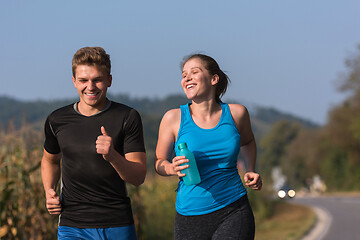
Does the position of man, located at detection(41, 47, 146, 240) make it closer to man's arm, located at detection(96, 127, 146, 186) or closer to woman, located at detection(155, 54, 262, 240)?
man's arm, located at detection(96, 127, 146, 186)

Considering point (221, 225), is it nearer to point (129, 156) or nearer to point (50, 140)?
point (129, 156)

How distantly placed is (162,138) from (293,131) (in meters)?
121

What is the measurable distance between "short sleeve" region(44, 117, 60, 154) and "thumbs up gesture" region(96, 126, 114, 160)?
0.61 meters

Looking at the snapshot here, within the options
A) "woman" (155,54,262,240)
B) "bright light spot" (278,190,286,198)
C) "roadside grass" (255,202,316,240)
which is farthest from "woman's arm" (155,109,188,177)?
"roadside grass" (255,202,316,240)

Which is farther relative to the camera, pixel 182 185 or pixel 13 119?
pixel 13 119

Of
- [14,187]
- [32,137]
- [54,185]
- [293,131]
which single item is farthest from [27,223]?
[293,131]

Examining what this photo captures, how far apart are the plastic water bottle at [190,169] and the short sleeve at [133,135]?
25 centimetres

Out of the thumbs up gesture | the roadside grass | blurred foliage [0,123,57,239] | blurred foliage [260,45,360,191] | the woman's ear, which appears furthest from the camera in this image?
blurred foliage [260,45,360,191]

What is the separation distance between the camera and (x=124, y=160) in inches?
143

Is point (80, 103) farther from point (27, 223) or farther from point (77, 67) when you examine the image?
point (27, 223)

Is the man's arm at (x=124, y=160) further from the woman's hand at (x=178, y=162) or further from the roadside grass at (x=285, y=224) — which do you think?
the roadside grass at (x=285, y=224)

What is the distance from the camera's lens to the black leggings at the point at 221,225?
400 centimetres

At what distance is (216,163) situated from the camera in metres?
4.00

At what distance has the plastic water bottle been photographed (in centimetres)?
383
